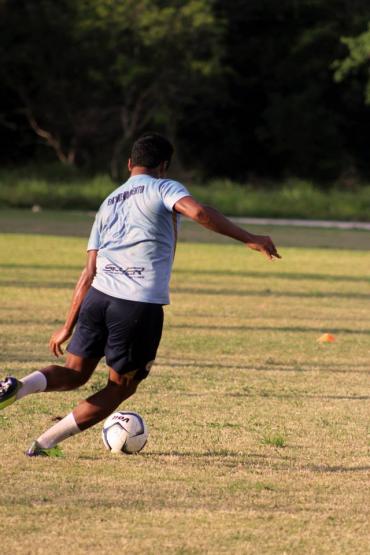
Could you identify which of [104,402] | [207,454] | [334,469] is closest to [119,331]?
[104,402]

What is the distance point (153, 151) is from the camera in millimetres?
6793

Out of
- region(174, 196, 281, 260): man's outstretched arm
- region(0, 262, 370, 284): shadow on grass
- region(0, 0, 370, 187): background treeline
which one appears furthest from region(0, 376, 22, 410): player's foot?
region(0, 0, 370, 187): background treeline

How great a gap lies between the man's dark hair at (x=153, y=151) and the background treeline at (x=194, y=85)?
51.5 m

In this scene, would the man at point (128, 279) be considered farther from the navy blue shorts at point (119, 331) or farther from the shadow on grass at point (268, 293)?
the shadow on grass at point (268, 293)

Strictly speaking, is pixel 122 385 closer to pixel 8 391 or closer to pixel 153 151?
pixel 8 391

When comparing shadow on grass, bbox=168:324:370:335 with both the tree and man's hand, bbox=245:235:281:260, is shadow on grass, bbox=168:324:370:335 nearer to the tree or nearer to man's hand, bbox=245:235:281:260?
man's hand, bbox=245:235:281:260

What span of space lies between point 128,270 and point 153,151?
630mm

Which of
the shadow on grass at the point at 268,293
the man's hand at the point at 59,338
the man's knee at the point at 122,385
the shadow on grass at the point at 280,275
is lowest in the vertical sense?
the shadow on grass at the point at 280,275

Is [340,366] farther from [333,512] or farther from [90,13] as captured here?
[90,13]

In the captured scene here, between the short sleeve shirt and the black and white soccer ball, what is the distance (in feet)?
2.88

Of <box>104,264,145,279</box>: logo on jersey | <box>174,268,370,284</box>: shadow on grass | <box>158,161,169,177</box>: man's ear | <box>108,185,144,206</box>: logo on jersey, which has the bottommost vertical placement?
<box>174,268,370,284</box>: shadow on grass

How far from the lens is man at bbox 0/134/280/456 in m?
6.68

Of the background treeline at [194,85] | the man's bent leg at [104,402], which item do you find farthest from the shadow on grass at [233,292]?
the background treeline at [194,85]

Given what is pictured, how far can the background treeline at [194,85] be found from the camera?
6056 cm
